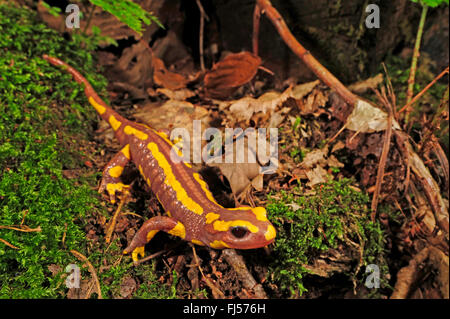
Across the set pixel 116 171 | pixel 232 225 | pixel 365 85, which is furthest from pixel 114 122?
pixel 365 85

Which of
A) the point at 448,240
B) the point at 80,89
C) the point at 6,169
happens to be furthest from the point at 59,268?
the point at 448,240

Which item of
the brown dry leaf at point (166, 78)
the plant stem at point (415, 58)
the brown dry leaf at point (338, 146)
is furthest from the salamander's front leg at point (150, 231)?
the plant stem at point (415, 58)

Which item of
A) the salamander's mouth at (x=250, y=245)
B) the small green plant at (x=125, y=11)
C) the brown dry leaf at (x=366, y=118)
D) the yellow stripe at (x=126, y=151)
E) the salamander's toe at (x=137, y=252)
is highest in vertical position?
the small green plant at (x=125, y=11)

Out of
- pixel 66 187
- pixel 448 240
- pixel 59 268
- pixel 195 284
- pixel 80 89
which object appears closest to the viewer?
pixel 59 268

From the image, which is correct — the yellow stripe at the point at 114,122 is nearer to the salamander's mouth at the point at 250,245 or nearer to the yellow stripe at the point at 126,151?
the yellow stripe at the point at 126,151

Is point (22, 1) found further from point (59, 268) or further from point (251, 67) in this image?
point (59, 268)

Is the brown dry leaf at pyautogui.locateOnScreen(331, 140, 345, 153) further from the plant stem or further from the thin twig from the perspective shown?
the thin twig

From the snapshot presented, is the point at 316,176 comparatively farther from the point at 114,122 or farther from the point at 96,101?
the point at 96,101
